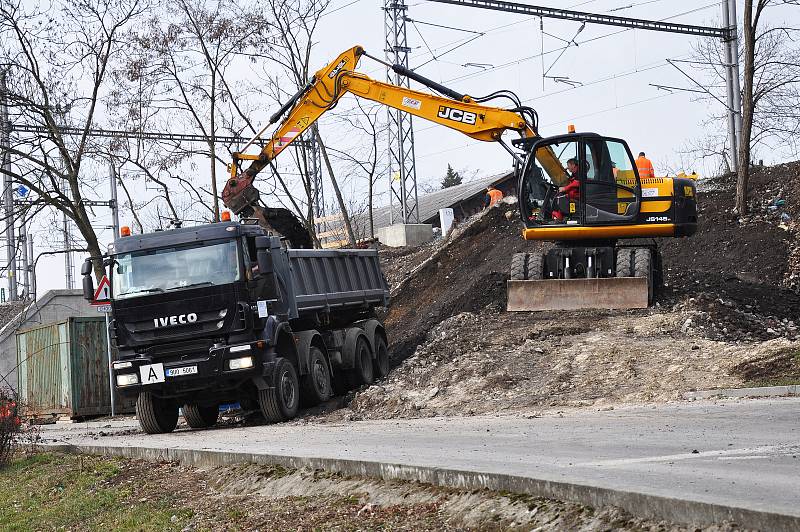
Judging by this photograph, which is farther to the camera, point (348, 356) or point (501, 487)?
point (348, 356)

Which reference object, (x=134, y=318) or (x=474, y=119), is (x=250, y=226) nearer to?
(x=134, y=318)

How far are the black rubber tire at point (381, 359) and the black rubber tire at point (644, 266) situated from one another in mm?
5141

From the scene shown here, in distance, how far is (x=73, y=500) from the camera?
427 inches

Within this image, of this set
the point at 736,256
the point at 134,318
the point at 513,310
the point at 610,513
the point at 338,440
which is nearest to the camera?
the point at 610,513

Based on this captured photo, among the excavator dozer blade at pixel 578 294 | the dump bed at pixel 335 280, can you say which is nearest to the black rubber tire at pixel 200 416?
the dump bed at pixel 335 280

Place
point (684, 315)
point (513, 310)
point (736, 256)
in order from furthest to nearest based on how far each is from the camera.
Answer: point (736, 256) < point (513, 310) < point (684, 315)

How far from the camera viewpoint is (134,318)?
16.3 meters

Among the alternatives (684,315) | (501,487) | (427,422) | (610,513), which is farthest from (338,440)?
(684,315)

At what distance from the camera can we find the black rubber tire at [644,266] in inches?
826

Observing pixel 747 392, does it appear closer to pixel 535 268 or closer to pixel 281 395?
pixel 281 395

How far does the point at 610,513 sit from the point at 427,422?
326 inches

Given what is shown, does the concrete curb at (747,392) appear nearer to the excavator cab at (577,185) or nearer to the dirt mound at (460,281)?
the excavator cab at (577,185)

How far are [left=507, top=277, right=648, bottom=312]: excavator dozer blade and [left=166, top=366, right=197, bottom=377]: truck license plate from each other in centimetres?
772

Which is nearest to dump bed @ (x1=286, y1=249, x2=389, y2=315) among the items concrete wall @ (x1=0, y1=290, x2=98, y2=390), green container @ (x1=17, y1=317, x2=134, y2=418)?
green container @ (x1=17, y1=317, x2=134, y2=418)
